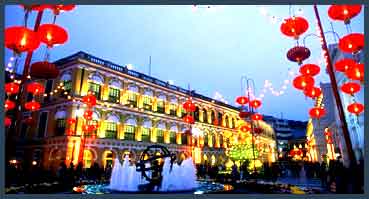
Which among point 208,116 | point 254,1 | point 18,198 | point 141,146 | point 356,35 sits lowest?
point 18,198

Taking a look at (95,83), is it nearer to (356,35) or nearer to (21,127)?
(21,127)

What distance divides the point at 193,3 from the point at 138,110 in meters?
19.6

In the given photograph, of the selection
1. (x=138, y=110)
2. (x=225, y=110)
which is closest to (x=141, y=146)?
(x=138, y=110)

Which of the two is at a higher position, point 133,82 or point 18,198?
point 133,82

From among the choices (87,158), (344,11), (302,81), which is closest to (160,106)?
(87,158)

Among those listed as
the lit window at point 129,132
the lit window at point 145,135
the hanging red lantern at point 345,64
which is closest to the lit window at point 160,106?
the lit window at point 145,135

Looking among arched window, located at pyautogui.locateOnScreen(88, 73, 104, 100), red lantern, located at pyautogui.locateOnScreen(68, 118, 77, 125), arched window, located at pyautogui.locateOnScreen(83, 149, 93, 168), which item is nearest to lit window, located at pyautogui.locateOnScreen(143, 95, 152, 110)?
arched window, located at pyautogui.locateOnScreen(88, 73, 104, 100)

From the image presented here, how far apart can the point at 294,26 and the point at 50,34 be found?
5.96 m

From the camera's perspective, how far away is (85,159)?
68.4ft

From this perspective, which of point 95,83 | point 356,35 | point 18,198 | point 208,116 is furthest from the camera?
point 208,116

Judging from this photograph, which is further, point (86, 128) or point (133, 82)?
point (133, 82)

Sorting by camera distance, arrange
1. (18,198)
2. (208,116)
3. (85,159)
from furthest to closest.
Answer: (208,116) → (85,159) → (18,198)

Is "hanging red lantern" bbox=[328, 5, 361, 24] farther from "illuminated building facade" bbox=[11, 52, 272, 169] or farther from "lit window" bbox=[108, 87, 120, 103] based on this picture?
"lit window" bbox=[108, 87, 120, 103]

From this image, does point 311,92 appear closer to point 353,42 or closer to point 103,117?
point 353,42
